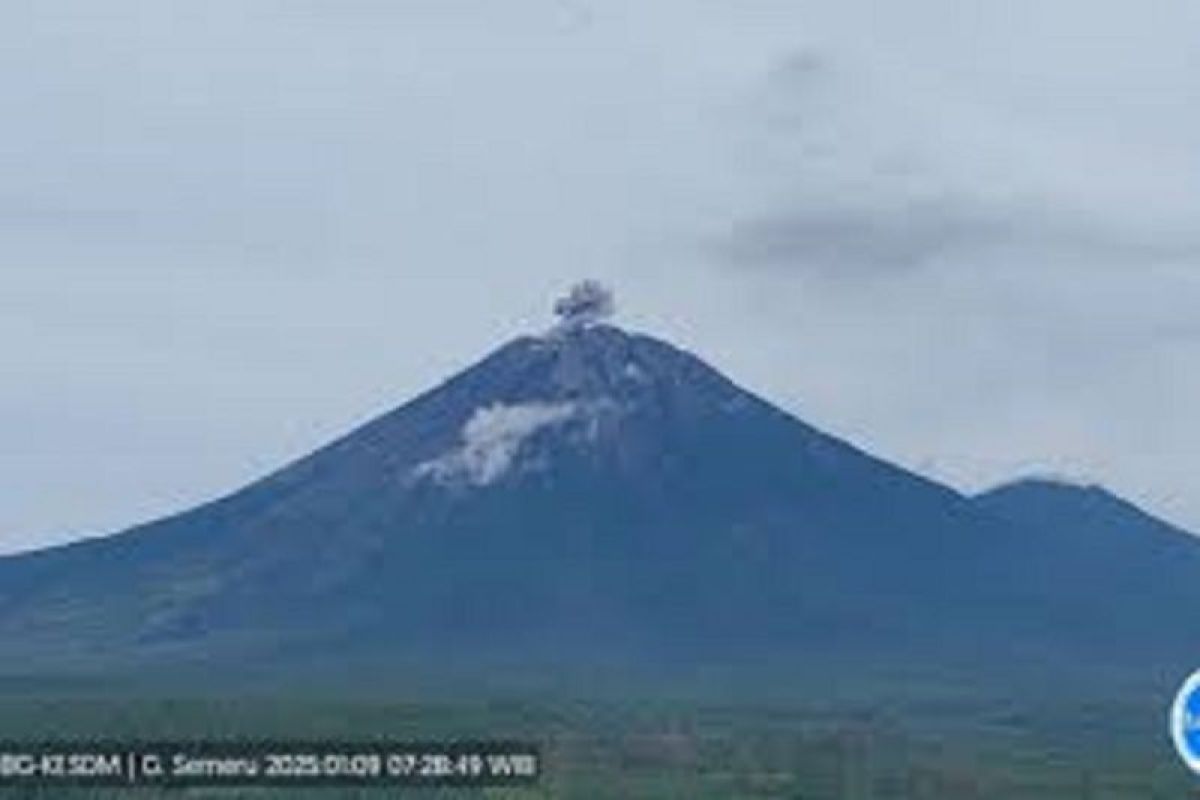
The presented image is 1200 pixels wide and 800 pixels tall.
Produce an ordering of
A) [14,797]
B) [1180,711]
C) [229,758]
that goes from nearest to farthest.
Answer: [1180,711] → [229,758] → [14,797]

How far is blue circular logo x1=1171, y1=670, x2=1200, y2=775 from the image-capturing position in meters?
47.9

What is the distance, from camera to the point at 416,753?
75.3 meters

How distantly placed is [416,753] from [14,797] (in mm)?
131234

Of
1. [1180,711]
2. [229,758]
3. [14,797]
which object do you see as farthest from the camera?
[14,797]

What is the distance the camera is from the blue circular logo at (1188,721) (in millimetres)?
47875

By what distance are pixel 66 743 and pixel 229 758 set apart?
5.01m

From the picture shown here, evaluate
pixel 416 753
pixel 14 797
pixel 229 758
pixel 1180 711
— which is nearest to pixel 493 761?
pixel 416 753

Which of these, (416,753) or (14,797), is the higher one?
(14,797)

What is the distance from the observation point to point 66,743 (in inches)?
2931

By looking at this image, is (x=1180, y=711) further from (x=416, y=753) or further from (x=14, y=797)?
(x=14, y=797)

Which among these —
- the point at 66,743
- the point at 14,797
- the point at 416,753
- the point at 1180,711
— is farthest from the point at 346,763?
the point at 14,797

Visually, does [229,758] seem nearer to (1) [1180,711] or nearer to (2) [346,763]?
(2) [346,763]

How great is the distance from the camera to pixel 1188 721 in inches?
1903

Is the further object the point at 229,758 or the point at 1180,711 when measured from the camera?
the point at 229,758
